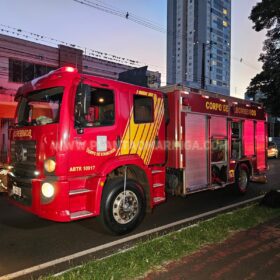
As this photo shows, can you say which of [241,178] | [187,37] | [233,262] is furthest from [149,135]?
[187,37]

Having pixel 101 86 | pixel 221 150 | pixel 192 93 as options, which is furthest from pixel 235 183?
pixel 101 86

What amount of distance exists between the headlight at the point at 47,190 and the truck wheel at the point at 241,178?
5961mm

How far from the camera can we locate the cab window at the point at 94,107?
17.4 feet

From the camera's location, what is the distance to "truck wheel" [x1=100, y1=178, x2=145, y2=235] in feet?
18.6

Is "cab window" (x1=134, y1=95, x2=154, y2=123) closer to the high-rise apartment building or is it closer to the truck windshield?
the truck windshield

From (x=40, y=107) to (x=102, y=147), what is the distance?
138 centimetres

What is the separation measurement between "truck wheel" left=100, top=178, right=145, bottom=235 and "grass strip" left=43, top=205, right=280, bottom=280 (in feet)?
2.48

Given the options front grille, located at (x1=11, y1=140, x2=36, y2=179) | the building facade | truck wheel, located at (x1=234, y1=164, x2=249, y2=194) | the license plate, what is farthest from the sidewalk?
the building facade

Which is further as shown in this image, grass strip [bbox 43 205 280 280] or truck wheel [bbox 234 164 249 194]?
truck wheel [bbox 234 164 249 194]

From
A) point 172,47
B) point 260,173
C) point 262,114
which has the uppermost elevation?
point 172,47

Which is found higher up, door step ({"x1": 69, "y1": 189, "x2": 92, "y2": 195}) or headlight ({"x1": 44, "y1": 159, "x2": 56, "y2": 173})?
headlight ({"x1": 44, "y1": 159, "x2": 56, "y2": 173})

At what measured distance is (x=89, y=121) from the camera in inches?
220

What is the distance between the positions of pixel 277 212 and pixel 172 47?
39123 mm

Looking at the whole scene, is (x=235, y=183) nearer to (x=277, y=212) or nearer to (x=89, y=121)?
(x=277, y=212)
